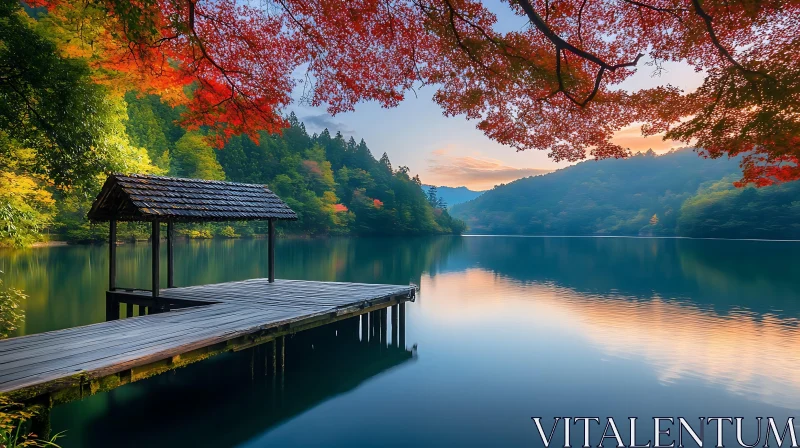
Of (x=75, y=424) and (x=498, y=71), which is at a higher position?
(x=498, y=71)

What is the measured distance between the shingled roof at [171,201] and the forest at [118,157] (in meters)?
1.24

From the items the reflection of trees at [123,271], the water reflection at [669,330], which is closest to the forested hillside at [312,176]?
the reflection of trees at [123,271]

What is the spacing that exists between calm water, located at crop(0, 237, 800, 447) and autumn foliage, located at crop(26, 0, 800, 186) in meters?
4.41

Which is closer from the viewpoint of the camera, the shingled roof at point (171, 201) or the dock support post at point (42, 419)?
the dock support post at point (42, 419)

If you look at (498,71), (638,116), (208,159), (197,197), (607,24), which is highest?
(208,159)

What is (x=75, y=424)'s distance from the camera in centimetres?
723

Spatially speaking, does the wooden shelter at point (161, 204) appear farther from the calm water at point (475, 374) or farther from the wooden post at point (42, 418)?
the wooden post at point (42, 418)

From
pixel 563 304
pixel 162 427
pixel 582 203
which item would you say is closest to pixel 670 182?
pixel 582 203

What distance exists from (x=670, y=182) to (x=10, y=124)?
357ft

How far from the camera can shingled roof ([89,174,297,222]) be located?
9633 mm

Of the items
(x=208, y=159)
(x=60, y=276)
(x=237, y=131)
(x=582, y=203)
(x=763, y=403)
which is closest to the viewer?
(x=763, y=403)

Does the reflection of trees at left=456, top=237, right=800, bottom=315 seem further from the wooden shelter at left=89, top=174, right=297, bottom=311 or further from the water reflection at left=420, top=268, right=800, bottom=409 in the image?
the wooden shelter at left=89, top=174, right=297, bottom=311

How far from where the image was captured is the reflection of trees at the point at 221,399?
7059 mm

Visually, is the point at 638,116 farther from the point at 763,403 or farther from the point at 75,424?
the point at 75,424
